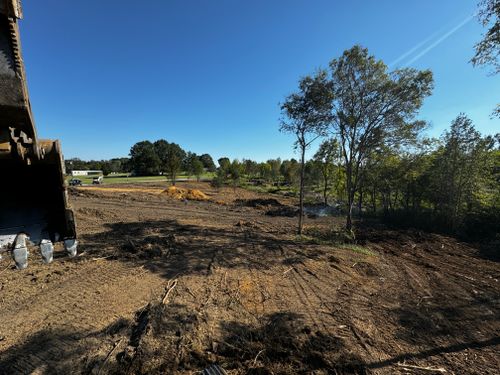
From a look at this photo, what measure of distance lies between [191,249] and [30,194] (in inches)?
312

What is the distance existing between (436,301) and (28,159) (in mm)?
8416

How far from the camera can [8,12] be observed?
43.1 inches

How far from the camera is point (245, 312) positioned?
5316mm

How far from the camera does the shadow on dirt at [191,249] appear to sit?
26.7ft

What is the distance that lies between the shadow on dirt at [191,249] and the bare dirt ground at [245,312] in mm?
83

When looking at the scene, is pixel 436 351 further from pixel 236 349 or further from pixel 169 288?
pixel 169 288

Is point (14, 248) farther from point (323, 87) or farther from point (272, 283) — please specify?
point (323, 87)

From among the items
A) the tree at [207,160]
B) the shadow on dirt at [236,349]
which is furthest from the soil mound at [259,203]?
the tree at [207,160]

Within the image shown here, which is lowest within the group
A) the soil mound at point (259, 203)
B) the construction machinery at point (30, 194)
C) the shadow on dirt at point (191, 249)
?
the soil mound at point (259, 203)

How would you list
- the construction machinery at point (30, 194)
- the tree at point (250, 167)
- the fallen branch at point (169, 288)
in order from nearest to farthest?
1. the construction machinery at point (30, 194)
2. the fallen branch at point (169, 288)
3. the tree at point (250, 167)

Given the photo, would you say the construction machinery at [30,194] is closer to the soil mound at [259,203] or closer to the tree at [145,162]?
the soil mound at [259,203]

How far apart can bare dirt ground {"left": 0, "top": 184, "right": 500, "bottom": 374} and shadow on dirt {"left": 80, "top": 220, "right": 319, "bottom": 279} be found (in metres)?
0.08

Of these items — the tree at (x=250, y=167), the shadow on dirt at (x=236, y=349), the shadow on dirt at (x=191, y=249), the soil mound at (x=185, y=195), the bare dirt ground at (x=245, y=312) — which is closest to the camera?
the shadow on dirt at (x=236, y=349)

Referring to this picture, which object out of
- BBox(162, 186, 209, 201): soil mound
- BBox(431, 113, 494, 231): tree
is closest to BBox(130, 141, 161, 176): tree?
BBox(162, 186, 209, 201): soil mound
